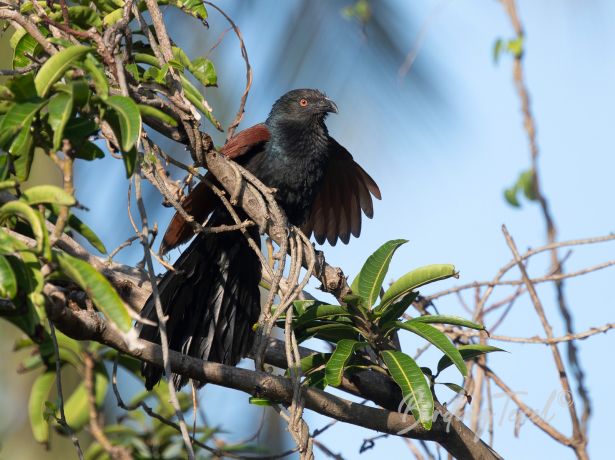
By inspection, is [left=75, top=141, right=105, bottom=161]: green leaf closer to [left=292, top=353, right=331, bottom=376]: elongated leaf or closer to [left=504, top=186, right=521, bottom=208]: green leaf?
[left=292, top=353, right=331, bottom=376]: elongated leaf

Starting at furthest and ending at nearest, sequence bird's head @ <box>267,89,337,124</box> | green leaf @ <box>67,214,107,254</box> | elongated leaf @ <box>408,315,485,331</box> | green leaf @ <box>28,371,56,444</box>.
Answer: bird's head @ <box>267,89,337,124</box> → green leaf @ <box>28,371,56,444</box> → elongated leaf @ <box>408,315,485,331</box> → green leaf @ <box>67,214,107,254</box>

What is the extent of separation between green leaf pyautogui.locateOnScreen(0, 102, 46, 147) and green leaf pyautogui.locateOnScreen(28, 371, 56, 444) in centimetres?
119

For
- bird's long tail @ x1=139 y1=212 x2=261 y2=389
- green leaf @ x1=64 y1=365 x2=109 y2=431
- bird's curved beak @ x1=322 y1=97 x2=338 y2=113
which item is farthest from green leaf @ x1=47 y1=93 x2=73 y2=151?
bird's curved beak @ x1=322 y1=97 x2=338 y2=113

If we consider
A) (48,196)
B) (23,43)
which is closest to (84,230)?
(48,196)

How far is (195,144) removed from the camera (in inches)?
76.9

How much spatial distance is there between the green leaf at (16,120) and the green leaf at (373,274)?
101 centimetres

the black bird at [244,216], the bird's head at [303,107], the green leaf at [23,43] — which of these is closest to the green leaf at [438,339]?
the black bird at [244,216]

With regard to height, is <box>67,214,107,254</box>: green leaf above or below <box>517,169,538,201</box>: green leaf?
below

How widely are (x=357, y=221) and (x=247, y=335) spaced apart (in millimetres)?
857

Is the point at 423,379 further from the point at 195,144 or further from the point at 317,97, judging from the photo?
the point at 317,97

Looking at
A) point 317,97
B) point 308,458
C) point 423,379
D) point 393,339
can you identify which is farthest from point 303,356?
point 317,97

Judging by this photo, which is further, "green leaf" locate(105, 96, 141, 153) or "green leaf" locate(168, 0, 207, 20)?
"green leaf" locate(168, 0, 207, 20)

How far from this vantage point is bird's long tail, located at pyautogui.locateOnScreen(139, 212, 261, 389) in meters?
2.58

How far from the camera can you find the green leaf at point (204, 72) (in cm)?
215
